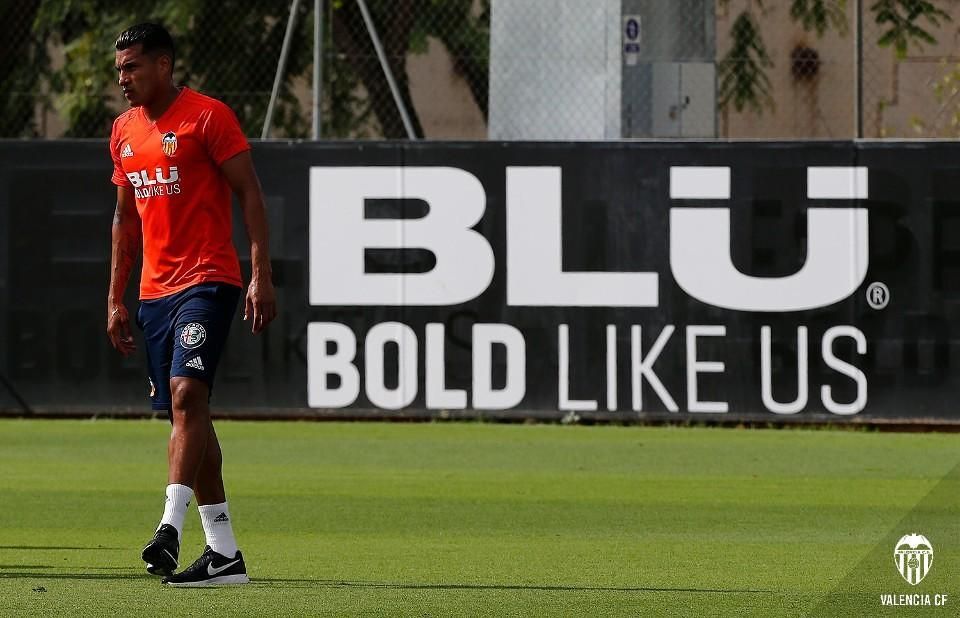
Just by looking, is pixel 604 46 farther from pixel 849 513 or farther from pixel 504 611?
pixel 504 611

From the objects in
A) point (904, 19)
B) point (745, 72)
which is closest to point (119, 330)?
point (904, 19)

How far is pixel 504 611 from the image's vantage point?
6754mm

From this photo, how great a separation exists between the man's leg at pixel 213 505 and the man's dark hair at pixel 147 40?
4.84 ft

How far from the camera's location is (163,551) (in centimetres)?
707

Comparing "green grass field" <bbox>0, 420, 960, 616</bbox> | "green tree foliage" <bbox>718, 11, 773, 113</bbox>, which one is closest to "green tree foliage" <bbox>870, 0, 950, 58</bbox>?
"green tree foliage" <bbox>718, 11, 773, 113</bbox>

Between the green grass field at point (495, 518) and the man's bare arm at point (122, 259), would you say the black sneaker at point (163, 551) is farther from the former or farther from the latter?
the man's bare arm at point (122, 259)

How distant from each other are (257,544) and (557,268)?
7.14m

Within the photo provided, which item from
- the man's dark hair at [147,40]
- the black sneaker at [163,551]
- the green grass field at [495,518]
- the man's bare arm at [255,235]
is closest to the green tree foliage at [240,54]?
the green grass field at [495,518]

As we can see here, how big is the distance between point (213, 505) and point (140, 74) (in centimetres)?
165

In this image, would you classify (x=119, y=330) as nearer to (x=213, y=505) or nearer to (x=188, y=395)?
(x=188, y=395)

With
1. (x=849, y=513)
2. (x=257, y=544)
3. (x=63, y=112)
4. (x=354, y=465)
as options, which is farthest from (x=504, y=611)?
(x=63, y=112)

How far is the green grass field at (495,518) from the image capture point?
7.12 meters

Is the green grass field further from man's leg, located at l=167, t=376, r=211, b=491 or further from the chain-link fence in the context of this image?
the chain-link fence

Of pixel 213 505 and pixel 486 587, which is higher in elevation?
pixel 213 505
